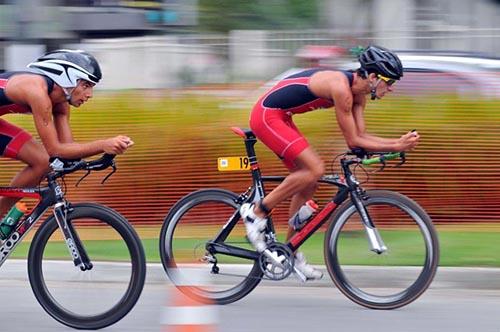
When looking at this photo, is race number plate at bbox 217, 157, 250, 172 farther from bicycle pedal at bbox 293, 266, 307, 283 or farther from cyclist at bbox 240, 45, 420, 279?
bicycle pedal at bbox 293, 266, 307, 283

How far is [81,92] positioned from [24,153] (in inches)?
21.5

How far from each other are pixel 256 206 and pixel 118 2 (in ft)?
53.3

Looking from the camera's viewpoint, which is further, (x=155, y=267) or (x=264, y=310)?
(x=155, y=267)

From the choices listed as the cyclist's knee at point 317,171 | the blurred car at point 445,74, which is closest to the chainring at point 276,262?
the cyclist's knee at point 317,171

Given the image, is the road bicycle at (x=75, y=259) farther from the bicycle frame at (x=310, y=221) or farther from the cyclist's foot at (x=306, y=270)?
the cyclist's foot at (x=306, y=270)

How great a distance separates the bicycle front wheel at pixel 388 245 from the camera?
23.7 feet

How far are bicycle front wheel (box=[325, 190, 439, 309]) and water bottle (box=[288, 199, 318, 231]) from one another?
208 mm

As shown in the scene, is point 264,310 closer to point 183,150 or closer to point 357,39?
point 183,150

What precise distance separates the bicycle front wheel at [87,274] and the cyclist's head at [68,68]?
2.53 ft

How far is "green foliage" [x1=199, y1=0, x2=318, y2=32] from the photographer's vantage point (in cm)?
2327

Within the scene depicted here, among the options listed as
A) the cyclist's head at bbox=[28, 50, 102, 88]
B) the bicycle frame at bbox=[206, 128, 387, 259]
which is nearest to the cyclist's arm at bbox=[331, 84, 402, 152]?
the bicycle frame at bbox=[206, 128, 387, 259]

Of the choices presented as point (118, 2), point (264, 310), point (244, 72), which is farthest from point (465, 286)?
point (118, 2)

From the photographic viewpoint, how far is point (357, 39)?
1338 cm

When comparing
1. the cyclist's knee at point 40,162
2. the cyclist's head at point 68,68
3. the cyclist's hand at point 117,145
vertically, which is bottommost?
the cyclist's knee at point 40,162
